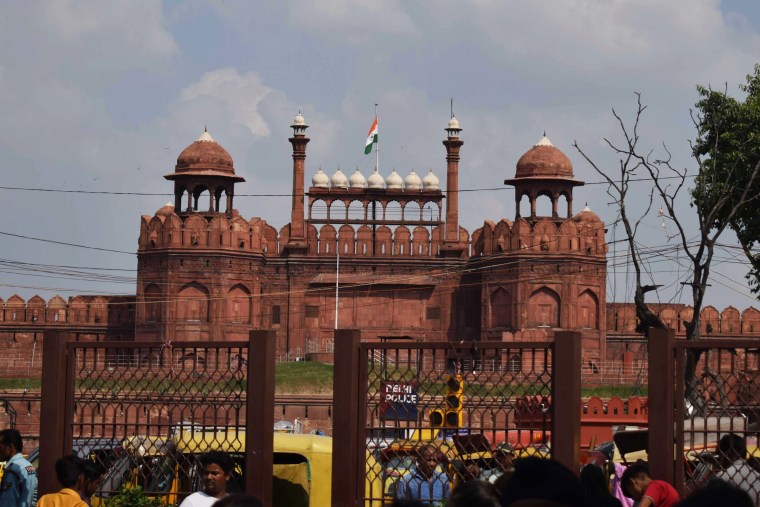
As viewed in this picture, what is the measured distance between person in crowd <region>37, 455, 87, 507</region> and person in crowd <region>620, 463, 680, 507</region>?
2558 mm

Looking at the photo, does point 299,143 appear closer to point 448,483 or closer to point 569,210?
point 569,210

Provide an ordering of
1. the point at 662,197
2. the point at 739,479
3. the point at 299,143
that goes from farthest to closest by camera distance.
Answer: the point at 299,143 < the point at 662,197 < the point at 739,479

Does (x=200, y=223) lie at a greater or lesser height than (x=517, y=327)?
greater

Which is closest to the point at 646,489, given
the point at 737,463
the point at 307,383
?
the point at 737,463

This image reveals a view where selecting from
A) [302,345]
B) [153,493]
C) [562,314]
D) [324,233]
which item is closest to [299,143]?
[324,233]

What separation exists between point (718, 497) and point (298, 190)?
33150 millimetres

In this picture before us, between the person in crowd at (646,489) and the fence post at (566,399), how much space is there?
0.40m

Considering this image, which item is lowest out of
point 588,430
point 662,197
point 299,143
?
point 588,430

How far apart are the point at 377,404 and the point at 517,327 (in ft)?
86.5

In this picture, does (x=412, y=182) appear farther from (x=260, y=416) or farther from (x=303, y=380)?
(x=260, y=416)

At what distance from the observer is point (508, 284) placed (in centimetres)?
3472

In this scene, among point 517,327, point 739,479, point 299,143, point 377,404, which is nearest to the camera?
point 739,479

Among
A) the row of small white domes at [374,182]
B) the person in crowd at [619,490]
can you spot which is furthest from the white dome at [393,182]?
the person in crowd at [619,490]

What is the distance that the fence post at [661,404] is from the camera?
756 centimetres
